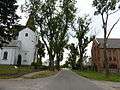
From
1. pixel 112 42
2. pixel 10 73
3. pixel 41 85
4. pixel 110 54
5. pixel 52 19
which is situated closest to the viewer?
pixel 41 85

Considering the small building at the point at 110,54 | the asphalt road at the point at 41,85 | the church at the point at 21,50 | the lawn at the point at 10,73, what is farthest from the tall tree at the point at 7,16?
the small building at the point at 110,54

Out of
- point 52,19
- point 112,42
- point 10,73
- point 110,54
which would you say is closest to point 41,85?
point 10,73

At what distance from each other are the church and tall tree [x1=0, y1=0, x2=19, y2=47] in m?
30.9

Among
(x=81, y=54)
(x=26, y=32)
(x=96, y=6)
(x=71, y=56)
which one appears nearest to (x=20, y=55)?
(x=26, y=32)

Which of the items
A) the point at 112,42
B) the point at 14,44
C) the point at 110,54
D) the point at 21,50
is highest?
the point at 112,42

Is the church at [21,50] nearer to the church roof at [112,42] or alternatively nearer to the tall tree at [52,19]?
the tall tree at [52,19]

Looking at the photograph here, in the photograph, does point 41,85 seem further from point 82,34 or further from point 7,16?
point 82,34

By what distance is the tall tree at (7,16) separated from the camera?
33812 mm

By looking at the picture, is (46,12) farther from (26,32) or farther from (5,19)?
(5,19)

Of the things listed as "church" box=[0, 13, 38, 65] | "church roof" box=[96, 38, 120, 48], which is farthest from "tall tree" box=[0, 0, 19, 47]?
"church roof" box=[96, 38, 120, 48]

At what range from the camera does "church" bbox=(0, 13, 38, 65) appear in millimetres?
67438

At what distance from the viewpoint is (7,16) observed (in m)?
34.3

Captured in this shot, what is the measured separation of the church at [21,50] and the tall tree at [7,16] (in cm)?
3094

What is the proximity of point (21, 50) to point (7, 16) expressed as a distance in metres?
37.3
